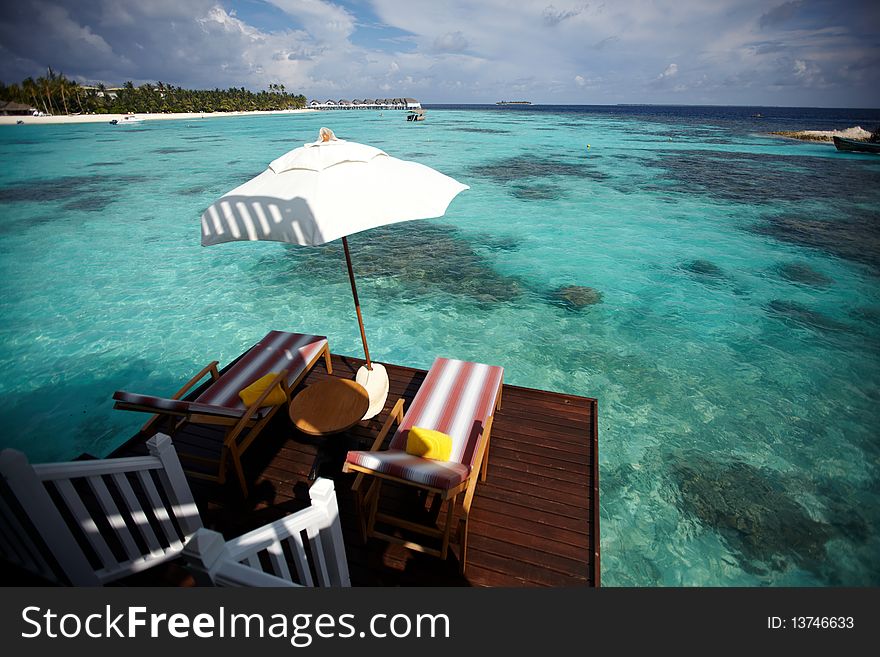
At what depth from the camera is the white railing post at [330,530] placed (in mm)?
2215

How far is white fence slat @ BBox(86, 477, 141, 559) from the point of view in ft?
8.28

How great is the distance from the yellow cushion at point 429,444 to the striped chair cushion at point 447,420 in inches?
3.1

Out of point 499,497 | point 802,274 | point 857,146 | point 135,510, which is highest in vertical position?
point 857,146

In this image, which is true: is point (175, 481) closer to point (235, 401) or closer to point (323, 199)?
point (235, 401)

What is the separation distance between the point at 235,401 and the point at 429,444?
2476 millimetres

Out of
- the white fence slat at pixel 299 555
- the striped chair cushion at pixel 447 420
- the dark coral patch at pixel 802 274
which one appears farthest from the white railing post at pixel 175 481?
the dark coral patch at pixel 802 274

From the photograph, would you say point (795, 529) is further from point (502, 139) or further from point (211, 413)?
point (502, 139)

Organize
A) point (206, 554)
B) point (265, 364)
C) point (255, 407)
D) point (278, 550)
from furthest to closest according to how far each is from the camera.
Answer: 1. point (265, 364)
2. point (255, 407)
3. point (278, 550)
4. point (206, 554)

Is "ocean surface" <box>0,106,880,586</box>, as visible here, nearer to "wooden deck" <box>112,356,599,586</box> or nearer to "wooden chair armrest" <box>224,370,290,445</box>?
"wooden deck" <box>112,356,599,586</box>

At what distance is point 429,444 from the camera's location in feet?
12.2

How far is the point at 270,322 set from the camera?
370 inches

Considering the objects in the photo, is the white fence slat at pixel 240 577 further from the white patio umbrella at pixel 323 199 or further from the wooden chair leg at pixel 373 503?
the white patio umbrella at pixel 323 199

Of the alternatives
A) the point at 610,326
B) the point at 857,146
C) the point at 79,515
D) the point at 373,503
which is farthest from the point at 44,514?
the point at 857,146

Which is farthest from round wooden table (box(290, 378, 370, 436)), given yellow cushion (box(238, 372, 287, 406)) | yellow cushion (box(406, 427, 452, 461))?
yellow cushion (box(406, 427, 452, 461))
